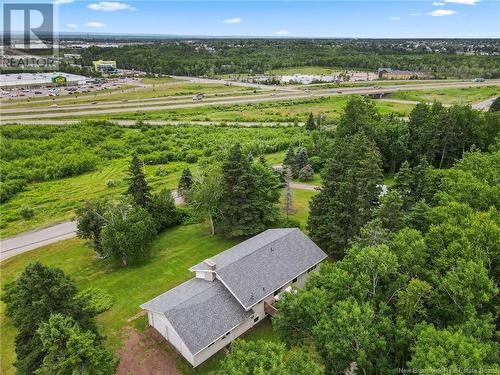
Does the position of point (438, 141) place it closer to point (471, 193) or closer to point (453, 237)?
point (471, 193)

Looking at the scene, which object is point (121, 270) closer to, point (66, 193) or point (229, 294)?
point (229, 294)

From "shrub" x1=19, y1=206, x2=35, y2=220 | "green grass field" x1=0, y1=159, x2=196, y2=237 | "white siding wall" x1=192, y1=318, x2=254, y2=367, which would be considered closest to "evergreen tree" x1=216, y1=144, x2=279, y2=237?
"white siding wall" x1=192, y1=318, x2=254, y2=367

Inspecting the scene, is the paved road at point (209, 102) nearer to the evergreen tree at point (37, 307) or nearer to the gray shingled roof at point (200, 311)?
the evergreen tree at point (37, 307)

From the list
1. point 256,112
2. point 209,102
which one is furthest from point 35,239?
point 209,102

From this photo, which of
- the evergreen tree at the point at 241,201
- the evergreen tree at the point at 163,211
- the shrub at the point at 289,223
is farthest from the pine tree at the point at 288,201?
the evergreen tree at the point at 163,211

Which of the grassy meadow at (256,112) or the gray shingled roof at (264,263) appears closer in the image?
the gray shingled roof at (264,263)
